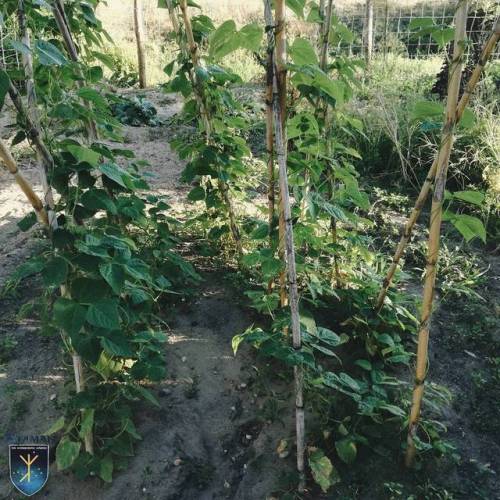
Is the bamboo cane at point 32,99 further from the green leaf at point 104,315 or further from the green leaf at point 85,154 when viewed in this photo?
the green leaf at point 104,315

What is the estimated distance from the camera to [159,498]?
1.95 metres

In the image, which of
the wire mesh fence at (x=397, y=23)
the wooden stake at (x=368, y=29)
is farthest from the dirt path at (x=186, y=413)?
the wire mesh fence at (x=397, y=23)

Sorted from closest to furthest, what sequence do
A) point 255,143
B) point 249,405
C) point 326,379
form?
1. point 326,379
2. point 249,405
3. point 255,143

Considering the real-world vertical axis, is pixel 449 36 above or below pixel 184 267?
above

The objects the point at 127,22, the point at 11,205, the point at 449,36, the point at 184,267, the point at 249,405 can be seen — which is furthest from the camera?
the point at 127,22

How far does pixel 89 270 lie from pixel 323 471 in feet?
3.87

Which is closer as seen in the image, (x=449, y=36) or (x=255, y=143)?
(x=449, y=36)

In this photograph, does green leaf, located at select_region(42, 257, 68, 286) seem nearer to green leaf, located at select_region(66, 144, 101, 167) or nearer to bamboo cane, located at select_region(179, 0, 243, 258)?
green leaf, located at select_region(66, 144, 101, 167)

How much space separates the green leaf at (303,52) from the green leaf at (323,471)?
1482mm

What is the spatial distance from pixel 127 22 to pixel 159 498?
479 inches

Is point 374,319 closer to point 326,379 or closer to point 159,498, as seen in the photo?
point 326,379

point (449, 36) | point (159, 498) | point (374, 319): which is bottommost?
point (159, 498)

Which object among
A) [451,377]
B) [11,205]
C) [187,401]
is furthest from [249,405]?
[11,205]

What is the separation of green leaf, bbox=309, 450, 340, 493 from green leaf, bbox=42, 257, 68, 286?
1192mm
